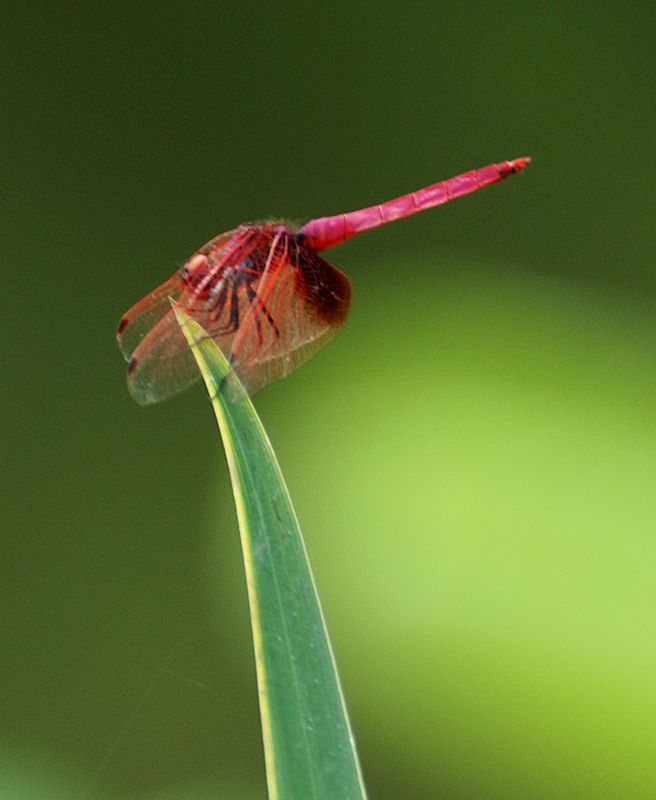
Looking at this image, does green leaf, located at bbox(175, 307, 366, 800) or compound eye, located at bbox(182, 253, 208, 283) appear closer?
green leaf, located at bbox(175, 307, 366, 800)

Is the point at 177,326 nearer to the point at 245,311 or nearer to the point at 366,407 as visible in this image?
the point at 245,311

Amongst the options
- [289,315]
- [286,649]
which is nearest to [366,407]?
[289,315]

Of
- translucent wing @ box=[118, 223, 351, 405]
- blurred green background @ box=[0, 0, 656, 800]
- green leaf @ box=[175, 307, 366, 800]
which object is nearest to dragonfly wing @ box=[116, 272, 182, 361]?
translucent wing @ box=[118, 223, 351, 405]

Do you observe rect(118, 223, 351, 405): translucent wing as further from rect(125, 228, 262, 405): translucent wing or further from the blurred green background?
the blurred green background

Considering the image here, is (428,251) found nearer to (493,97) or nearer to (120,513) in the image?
(493,97)

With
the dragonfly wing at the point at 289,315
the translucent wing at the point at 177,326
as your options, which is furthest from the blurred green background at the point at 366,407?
the translucent wing at the point at 177,326

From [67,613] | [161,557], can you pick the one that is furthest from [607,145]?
[67,613]
